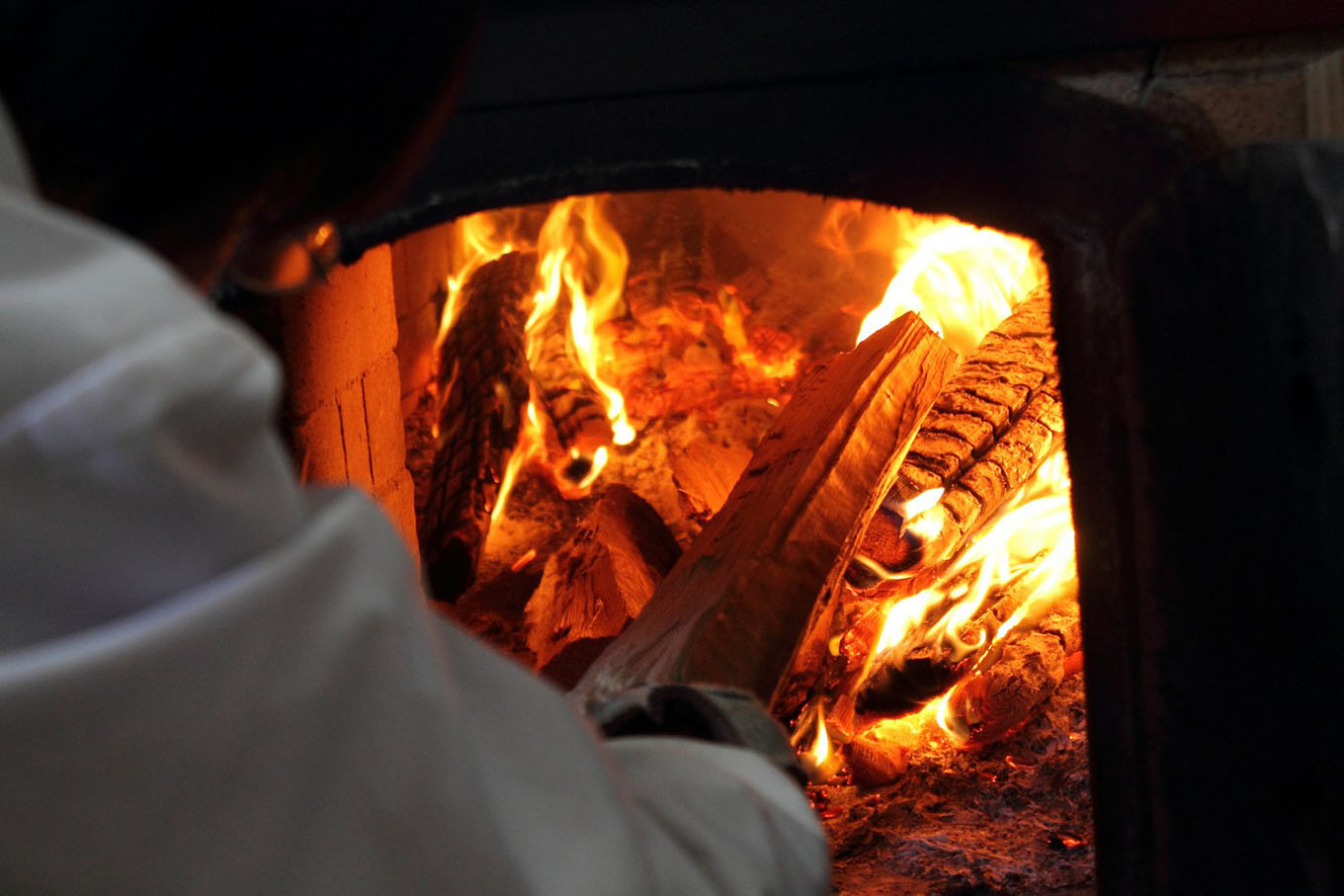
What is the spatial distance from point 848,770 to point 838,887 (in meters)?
0.31

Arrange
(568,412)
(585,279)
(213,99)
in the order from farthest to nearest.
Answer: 1. (585,279)
2. (568,412)
3. (213,99)

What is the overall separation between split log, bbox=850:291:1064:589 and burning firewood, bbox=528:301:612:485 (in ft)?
3.16

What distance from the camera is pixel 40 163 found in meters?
0.63

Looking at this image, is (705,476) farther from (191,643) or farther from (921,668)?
(191,643)

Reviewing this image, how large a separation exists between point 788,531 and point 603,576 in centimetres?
74

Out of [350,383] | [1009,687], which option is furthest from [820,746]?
[350,383]

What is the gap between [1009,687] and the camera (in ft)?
7.07

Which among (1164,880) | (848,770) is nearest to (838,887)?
(848,770)

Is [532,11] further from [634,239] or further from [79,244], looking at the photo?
[634,239]

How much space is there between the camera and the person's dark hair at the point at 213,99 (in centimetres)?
60

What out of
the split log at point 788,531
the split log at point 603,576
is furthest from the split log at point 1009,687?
the split log at point 603,576

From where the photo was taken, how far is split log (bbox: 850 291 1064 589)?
2.04 metres

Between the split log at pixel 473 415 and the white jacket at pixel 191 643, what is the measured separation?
2.02m

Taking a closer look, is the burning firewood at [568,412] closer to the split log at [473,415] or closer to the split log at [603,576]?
the split log at [473,415]
